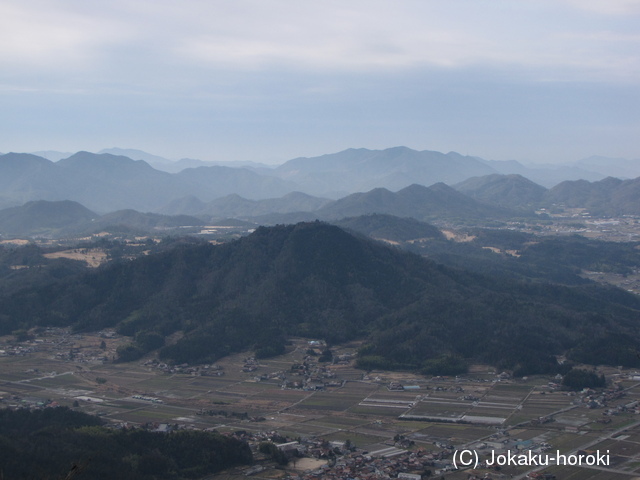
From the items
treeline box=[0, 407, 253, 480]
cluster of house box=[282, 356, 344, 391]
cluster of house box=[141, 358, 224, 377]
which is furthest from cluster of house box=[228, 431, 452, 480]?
cluster of house box=[141, 358, 224, 377]

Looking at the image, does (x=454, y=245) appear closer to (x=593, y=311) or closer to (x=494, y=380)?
(x=593, y=311)

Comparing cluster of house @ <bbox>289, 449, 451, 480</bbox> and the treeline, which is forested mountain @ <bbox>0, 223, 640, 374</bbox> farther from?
the treeline

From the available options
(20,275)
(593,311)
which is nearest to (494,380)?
(593,311)

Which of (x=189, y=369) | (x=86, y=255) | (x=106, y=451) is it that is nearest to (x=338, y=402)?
(x=189, y=369)

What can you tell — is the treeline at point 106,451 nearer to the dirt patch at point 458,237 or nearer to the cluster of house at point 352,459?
the cluster of house at point 352,459

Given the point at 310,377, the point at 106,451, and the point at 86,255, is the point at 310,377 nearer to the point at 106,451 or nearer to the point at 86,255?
the point at 106,451

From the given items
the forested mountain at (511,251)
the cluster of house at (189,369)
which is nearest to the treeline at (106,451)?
the cluster of house at (189,369)
